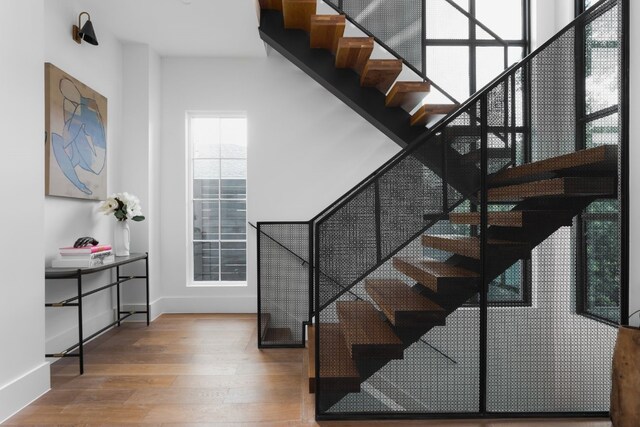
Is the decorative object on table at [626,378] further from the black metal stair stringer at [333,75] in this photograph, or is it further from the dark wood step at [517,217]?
the black metal stair stringer at [333,75]

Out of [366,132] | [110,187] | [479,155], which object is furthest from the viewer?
[366,132]

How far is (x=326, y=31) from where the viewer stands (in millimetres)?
3371

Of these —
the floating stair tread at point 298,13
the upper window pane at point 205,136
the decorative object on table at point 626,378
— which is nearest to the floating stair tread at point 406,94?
the floating stair tread at point 298,13

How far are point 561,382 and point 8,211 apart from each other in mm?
3264

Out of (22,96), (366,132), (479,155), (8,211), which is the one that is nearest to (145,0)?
(22,96)

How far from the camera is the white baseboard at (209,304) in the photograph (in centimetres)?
499

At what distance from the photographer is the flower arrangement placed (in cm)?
400

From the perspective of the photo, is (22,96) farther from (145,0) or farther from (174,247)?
(174,247)

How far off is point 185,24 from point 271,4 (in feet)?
3.21

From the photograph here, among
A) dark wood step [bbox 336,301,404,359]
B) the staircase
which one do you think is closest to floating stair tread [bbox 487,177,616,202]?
the staircase

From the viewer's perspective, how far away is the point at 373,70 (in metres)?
3.40

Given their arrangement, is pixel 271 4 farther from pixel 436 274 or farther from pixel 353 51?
pixel 436 274

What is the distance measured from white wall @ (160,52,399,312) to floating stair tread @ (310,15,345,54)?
1271 mm

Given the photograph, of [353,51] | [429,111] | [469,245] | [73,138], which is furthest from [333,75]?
[73,138]
